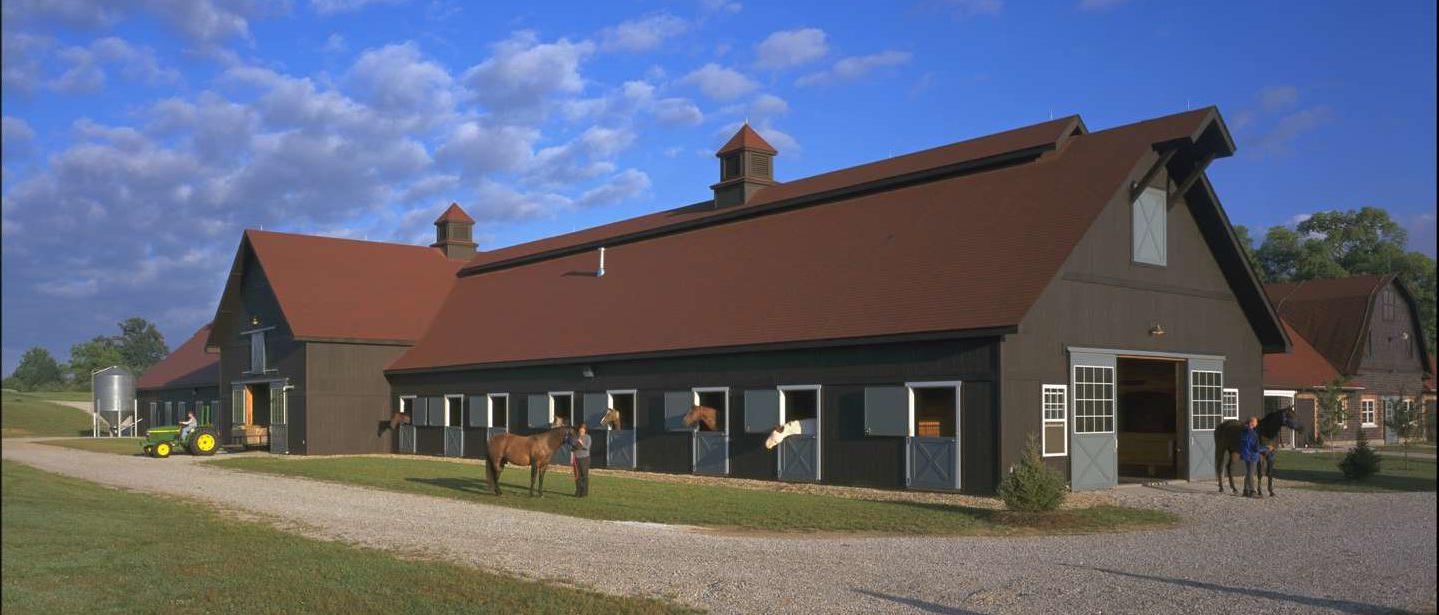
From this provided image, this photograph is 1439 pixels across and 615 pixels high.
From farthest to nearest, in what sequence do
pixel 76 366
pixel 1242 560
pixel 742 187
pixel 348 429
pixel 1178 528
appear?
pixel 76 366
pixel 348 429
pixel 742 187
pixel 1178 528
pixel 1242 560

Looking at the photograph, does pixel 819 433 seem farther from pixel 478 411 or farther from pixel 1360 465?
pixel 478 411

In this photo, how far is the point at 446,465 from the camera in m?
31.3

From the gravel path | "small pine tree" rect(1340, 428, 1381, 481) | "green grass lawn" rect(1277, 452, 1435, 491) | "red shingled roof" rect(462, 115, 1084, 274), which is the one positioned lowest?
"green grass lawn" rect(1277, 452, 1435, 491)

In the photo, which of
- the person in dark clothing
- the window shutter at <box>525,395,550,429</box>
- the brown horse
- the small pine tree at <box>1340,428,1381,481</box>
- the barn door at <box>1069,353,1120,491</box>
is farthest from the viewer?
the window shutter at <box>525,395,550,429</box>

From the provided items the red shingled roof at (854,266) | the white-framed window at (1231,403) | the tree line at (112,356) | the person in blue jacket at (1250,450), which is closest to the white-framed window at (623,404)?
the red shingled roof at (854,266)

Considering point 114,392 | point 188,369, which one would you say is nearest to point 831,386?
point 188,369

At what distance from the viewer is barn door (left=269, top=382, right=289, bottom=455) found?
38.8 meters

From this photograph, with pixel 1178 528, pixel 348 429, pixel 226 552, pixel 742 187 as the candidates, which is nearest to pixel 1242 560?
pixel 1178 528

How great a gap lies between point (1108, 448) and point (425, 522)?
43.8 ft

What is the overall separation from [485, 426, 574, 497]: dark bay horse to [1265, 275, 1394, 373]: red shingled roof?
1452 inches

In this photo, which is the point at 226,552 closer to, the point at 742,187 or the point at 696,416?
the point at 696,416

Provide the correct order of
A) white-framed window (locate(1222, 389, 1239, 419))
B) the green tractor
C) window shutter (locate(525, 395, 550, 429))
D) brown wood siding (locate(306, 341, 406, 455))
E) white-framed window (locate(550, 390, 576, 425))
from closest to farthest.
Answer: white-framed window (locate(1222, 389, 1239, 419)) < white-framed window (locate(550, 390, 576, 425)) < window shutter (locate(525, 395, 550, 429)) < the green tractor < brown wood siding (locate(306, 341, 406, 455))

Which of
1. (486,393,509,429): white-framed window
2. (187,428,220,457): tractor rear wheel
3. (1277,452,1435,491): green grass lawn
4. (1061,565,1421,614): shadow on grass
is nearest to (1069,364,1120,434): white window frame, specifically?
(1277,452,1435,491): green grass lawn

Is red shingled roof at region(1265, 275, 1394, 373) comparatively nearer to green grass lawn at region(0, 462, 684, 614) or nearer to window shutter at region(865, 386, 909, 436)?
window shutter at region(865, 386, 909, 436)
